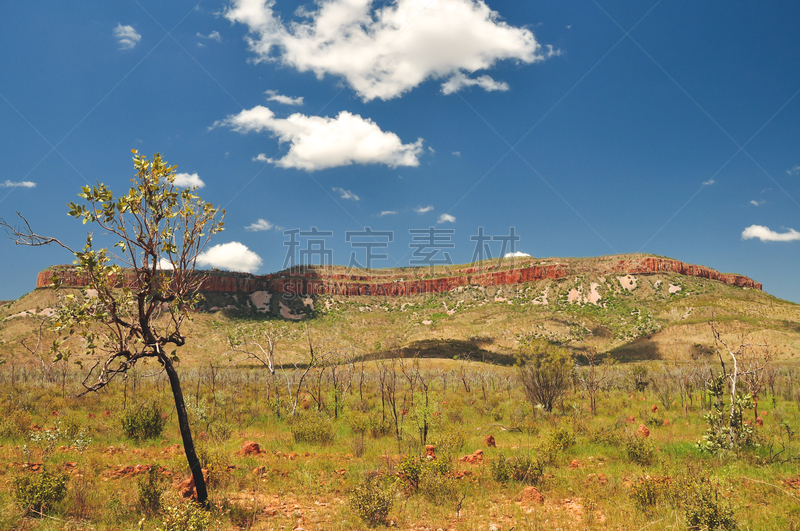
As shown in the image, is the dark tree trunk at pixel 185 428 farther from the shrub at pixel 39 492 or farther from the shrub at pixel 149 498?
the shrub at pixel 39 492

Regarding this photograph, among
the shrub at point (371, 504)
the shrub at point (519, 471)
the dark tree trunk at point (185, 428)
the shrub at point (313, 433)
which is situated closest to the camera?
the dark tree trunk at point (185, 428)

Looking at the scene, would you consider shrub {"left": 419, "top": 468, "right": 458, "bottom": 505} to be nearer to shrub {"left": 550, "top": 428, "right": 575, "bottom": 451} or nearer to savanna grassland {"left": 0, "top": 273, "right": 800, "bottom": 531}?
savanna grassland {"left": 0, "top": 273, "right": 800, "bottom": 531}

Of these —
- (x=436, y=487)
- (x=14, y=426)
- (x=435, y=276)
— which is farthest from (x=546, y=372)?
(x=435, y=276)

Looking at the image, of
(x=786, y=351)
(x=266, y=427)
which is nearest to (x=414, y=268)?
(x=786, y=351)

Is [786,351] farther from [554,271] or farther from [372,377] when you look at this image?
[554,271]

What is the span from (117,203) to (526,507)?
9289mm

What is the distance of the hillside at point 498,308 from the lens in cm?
6284

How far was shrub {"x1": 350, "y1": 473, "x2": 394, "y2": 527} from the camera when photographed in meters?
7.03

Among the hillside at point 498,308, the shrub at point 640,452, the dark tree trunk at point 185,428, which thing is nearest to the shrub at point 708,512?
the shrub at point 640,452

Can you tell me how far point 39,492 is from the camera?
274 inches

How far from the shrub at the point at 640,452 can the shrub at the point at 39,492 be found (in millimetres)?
13446

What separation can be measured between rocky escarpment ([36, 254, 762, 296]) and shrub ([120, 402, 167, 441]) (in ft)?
296

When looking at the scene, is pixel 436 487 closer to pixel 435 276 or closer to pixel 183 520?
pixel 183 520

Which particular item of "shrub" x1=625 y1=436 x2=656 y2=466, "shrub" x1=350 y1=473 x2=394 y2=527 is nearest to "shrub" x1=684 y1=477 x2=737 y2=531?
"shrub" x1=625 y1=436 x2=656 y2=466
